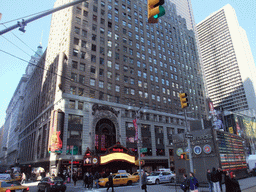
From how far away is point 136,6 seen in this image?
2699 inches

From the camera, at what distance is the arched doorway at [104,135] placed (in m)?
43.7

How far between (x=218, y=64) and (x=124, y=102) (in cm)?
13263

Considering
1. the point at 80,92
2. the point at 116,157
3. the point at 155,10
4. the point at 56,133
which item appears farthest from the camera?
the point at 80,92

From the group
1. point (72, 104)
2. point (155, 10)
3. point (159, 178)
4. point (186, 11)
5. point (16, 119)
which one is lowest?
point (159, 178)

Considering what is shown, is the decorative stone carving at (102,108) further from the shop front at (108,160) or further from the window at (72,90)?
the shop front at (108,160)

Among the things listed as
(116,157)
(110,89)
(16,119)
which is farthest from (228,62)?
(16,119)

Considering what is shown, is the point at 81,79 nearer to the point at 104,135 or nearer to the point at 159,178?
the point at 104,135

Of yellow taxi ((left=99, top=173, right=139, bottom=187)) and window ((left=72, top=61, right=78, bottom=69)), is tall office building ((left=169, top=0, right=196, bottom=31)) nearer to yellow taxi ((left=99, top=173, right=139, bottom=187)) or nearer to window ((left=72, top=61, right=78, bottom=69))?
window ((left=72, top=61, right=78, bottom=69))

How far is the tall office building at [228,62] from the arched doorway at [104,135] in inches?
4409

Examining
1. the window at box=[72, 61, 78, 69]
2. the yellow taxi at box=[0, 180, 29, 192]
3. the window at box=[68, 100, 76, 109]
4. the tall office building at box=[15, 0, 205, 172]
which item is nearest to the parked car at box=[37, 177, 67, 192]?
the yellow taxi at box=[0, 180, 29, 192]

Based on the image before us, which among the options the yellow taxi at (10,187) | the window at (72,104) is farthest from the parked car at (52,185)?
the window at (72,104)

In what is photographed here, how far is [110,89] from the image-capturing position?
5047cm

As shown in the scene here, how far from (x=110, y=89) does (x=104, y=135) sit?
1185cm

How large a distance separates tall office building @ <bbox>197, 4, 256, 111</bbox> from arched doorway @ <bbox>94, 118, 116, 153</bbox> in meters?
112
